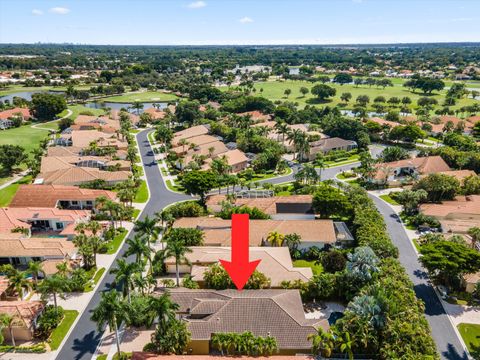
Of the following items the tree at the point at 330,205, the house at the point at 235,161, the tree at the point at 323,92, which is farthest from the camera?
the tree at the point at 323,92

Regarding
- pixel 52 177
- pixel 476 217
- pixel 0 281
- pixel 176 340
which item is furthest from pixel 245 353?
pixel 52 177

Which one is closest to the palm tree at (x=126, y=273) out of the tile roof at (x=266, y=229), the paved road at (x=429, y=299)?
the tile roof at (x=266, y=229)

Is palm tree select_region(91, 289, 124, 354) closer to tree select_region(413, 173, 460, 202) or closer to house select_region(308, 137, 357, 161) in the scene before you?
tree select_region(413, 173, 460, 202)

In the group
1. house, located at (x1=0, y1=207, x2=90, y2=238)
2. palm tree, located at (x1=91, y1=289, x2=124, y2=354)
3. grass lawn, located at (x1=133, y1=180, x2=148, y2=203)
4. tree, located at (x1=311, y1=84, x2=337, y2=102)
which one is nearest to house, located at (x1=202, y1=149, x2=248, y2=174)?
grass lawn, located at (x1=133, y1=180, x2=148, y2=203)

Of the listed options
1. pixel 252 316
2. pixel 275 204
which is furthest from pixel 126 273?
pixel 275 204

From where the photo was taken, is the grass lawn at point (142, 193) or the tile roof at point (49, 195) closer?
the tile roof at point (49, 195)

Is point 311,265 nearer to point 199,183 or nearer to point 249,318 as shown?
point 249,318

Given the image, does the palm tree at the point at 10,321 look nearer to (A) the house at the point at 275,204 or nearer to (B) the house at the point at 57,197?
(B) the house at the point at 57,197
